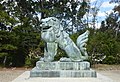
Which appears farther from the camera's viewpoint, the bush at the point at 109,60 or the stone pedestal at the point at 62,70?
the bush at the point at 109,60

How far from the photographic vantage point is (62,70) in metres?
6.37

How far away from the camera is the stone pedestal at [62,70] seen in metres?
6.27

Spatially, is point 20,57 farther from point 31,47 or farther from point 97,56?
point 97,56

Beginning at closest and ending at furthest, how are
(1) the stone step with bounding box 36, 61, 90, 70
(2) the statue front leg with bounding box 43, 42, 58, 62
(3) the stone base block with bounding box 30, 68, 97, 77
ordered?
(3) the stone base block with bounding box 30, 68, 97, 77, (1) the stone step with bounding box 36, 61, 90, 70, (2) the statue front leg with bounding box 43, 42, 58, 62

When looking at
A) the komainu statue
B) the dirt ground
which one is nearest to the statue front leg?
the komainu statue

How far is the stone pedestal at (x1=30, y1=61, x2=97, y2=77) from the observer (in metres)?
6.27

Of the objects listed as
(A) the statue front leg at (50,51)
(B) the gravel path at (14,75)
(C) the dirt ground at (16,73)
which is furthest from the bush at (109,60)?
(A) the statue front leg at (50,51)

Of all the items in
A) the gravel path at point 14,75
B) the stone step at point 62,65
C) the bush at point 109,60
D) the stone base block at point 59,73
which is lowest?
the gravel path at point 14,75

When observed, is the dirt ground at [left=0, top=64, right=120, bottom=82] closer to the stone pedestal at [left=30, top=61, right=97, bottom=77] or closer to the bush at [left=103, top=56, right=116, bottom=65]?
the bush at [left=103, top=56, right=116, bottom=65]

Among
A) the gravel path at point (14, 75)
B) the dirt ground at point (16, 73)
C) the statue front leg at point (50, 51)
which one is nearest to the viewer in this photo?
→ the statue front leg at point (50, 51)

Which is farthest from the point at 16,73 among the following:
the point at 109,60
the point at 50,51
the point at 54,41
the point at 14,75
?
the point at 109,60

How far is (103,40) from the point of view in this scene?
59.4ft

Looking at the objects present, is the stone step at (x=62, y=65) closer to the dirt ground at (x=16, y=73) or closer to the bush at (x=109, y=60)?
the dirt ground at (x=16, y=73)

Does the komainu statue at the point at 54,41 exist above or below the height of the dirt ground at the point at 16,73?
above
